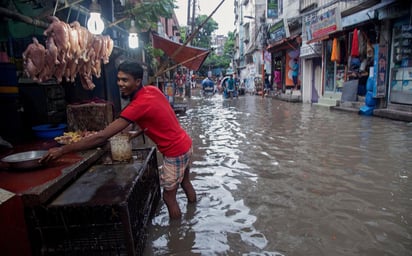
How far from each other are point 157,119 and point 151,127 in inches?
5.1

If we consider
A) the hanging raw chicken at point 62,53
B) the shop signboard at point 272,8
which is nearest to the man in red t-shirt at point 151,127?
the hanging raw chicken at point 62,53

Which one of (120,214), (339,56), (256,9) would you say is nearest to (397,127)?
(339,56)

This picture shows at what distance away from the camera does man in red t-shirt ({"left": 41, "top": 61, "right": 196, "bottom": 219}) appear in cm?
286

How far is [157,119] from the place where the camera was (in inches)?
122

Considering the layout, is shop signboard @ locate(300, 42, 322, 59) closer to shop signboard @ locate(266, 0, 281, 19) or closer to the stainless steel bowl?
shop signboard @ locate(266, 0, 281, 19)

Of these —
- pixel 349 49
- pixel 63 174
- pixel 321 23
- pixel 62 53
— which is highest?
pixel 321 23

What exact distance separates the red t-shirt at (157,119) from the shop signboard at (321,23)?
12.2 m

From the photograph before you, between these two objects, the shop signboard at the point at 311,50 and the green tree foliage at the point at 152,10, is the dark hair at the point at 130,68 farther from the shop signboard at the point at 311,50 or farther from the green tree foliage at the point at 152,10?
the shop signboard at the point at 311,50

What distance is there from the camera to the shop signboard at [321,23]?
13.2 metres

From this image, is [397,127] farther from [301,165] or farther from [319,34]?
[319,34]

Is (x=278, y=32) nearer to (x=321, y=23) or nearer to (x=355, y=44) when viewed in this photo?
(x=321, y=23)

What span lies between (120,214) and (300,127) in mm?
8112

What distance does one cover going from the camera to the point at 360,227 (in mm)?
3277

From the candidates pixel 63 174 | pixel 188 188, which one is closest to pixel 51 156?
pixel 63 174
